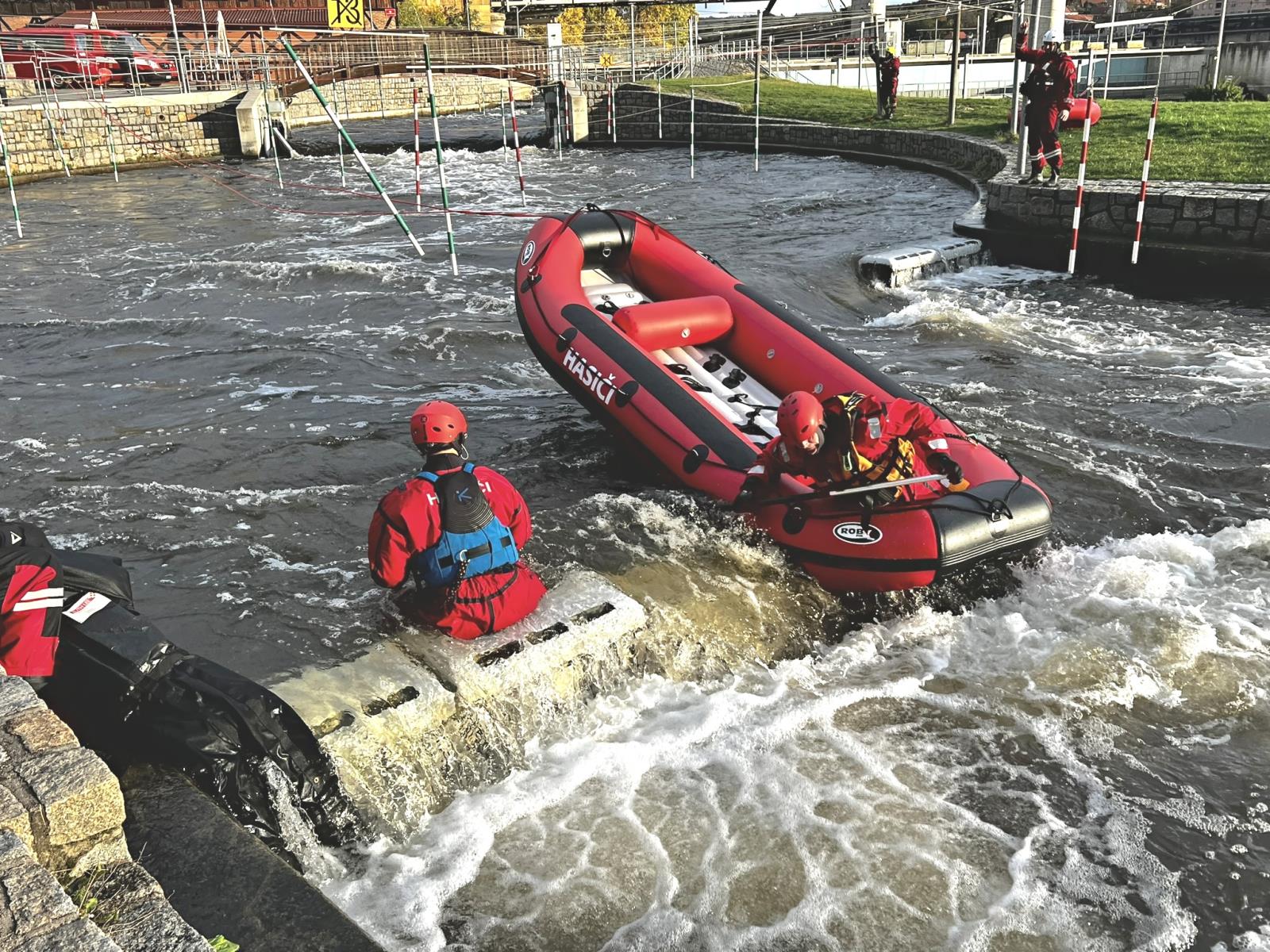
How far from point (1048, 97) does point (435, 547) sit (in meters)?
9.78

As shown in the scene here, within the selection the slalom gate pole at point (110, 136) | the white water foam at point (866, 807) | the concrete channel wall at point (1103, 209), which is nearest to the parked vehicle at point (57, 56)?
the slalom gate pole at point (110, 136)

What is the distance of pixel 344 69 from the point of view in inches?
1030

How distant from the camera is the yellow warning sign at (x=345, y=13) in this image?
12.2 metres

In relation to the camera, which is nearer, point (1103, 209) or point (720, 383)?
point (720, 383)

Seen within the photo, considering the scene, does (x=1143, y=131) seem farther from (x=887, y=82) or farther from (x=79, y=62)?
(x=79, y=62)

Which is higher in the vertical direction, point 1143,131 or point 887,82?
point 887,82

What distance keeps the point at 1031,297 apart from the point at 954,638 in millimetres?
6359

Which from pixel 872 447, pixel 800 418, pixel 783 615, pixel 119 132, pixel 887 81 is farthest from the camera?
pixel 119 132

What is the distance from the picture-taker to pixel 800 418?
15.4 feet

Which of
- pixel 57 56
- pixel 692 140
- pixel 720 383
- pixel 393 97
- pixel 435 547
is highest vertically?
pixel 57 56

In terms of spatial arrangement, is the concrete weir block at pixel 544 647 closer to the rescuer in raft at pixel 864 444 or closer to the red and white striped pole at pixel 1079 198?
the rescuer in raft at pixel 864 444

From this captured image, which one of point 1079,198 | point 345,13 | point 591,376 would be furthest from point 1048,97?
point 345,13

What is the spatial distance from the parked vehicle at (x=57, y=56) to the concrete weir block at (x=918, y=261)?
64.1 ft

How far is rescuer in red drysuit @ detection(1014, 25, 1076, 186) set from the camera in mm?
10906
